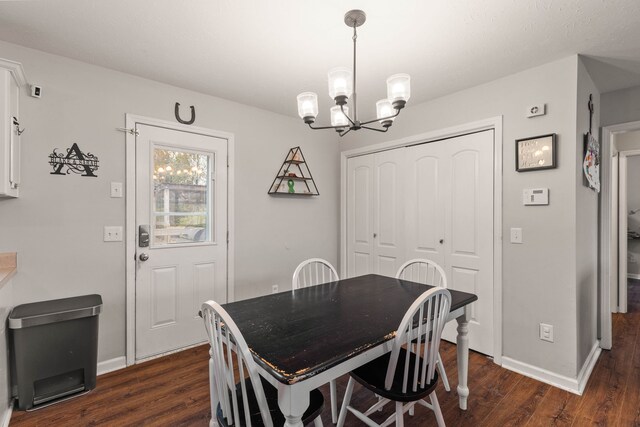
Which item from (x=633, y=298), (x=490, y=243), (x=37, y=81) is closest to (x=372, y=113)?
(x=490, y=243)

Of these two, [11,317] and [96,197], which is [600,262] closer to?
[96,197]

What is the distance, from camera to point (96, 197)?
237cm

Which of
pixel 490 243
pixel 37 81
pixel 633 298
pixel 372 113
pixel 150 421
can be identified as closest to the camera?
pixel 150 421

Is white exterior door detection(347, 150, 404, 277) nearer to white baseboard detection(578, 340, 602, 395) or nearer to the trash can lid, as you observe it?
white baseboard detection(578, 340, 602, 395)

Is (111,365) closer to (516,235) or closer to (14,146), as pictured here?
(14,146)

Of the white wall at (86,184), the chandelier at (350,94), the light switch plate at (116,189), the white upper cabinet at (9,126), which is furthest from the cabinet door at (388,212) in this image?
the white upper cabinet at (9,126)

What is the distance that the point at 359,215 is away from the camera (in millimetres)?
3762

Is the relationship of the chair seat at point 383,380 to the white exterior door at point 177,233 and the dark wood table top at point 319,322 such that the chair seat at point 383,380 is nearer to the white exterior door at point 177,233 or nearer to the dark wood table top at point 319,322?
the dark wood table top at point 319,322

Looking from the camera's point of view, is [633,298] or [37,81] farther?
[633,298]

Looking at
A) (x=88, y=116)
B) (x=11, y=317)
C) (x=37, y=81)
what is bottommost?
(x=11, y=317)

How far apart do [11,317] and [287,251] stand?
2.24m

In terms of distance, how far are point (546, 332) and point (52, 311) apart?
3.43m

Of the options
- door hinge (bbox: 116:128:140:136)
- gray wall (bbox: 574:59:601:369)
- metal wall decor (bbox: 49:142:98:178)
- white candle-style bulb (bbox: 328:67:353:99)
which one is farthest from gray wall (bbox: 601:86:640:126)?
metal wall decor (bbox: 49:142:98:178)

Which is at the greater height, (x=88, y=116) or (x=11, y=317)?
(x=88, y=116)
